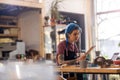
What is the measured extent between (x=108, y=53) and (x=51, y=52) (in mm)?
2080

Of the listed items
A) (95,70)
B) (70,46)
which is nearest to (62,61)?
(70,46)

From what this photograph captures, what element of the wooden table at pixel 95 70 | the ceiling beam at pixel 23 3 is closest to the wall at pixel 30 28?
the ceiling beam at pixel 23 3

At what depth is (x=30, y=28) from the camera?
6.18m

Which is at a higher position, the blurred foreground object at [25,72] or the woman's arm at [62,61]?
the blurred foreground object at [25,72]

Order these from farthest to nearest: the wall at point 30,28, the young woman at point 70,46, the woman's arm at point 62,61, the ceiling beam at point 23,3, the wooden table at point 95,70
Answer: the wall at point 30,28 < the ceiling beam at point 23,3 < the young woman at point 70,46 < the woman's arm at point 62,61 < the wooden table at point 95,70

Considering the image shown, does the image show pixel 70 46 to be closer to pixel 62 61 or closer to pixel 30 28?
pixel 62 61

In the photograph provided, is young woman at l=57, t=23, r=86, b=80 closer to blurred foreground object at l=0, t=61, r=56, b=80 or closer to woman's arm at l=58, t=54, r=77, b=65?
woman's arm at l=58, t=54, r=77, b=65

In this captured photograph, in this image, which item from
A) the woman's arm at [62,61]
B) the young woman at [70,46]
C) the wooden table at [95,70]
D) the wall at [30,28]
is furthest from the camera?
the wall at [30,28]

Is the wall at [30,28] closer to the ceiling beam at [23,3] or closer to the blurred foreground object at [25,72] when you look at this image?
the ceiling beam at [23,3]

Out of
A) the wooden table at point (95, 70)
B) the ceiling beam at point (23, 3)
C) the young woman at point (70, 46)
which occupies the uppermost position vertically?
the ceiling beam at point (23, 3)

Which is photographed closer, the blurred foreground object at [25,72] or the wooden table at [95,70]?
the blurred foreground object at [25,72]

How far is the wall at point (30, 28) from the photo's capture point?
19.5 ft

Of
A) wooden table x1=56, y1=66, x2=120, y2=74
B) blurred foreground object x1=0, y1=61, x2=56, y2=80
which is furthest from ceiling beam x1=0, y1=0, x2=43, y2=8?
blurred foreground object x1=0, y1=61, x2=56, y2=80

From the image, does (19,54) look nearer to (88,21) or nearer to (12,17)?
(12,17)
